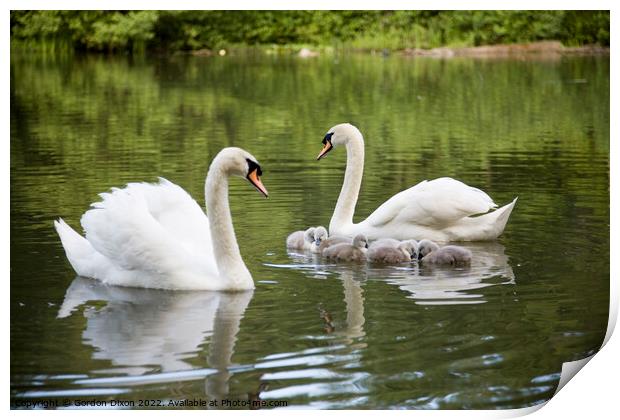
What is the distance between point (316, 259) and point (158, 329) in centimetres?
215

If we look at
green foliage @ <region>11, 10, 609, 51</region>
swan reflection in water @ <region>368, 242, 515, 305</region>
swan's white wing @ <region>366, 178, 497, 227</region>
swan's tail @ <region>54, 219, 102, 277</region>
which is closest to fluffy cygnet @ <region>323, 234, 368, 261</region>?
swan reflection in water @ <region>368, 242, 515, 305</region>

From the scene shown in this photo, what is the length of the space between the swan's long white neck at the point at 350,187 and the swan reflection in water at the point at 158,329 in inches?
92.0

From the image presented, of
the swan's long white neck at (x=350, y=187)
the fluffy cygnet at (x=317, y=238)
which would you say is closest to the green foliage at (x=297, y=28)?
the swan's long white neck at (x=350, y=187)

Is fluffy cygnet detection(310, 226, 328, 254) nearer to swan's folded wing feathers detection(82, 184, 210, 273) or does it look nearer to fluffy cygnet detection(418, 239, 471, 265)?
fluffy cygnet detection(418, 239, 471, 265)

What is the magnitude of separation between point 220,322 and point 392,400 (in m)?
1.69

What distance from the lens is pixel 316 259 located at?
930 centimetres

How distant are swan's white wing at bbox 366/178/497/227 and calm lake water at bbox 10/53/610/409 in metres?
0.33

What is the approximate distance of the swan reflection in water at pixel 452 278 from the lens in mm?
8070

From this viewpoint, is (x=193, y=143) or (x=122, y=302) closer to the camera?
(x=122, y=302)

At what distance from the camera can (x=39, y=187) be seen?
11109mm

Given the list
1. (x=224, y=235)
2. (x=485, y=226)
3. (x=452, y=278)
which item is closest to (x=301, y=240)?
(x=452, y=278)

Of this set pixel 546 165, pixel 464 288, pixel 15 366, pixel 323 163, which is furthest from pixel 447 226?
pixel 15 366

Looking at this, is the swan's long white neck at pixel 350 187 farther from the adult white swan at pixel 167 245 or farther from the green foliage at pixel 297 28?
the adult white swan at pixel 167 245

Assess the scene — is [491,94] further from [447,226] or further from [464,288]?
[464,288]
